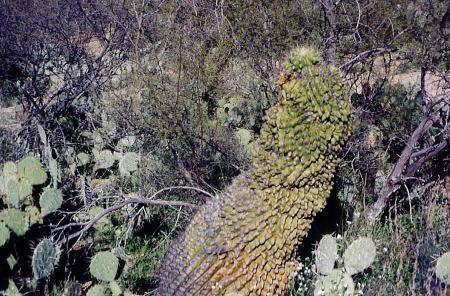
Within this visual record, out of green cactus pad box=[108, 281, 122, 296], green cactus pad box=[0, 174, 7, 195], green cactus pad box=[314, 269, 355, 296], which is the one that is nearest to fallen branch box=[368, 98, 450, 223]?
green cactus pad box=[314, 269, 355, 296]

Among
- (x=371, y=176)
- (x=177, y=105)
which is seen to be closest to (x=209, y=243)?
(x=371, y=176)

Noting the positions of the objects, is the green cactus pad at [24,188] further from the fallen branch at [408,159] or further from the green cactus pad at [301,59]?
the fallen branch at [408,159]

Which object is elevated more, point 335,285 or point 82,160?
point 82,160

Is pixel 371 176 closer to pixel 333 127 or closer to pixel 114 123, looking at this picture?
pixel 333 127

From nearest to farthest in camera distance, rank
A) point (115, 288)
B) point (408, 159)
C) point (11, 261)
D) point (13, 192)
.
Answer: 1. point (115, 288)
2. point (11, 261)
3. point (13, 192)
4. point (408, 159)

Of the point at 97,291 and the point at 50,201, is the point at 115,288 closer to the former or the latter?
the point at 97,291

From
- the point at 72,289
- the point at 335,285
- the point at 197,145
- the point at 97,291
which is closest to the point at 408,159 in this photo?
the point at 335,285
